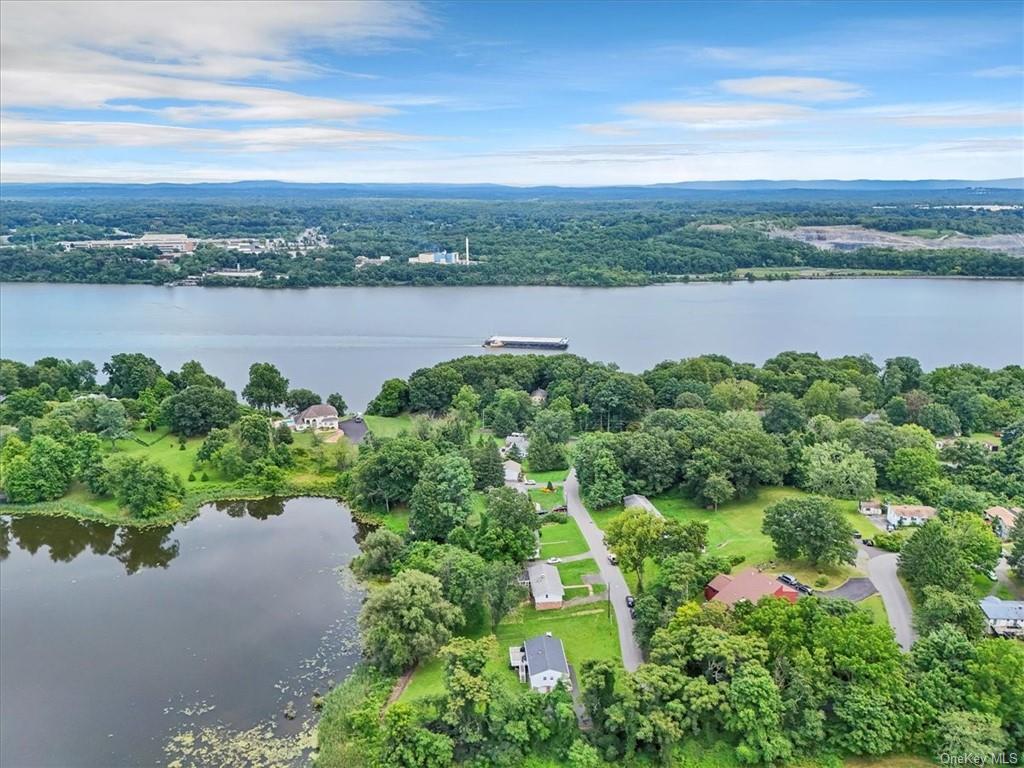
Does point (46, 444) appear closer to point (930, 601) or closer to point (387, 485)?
point (387, 485)

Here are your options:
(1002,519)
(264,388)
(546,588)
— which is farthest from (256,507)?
(1002,519)

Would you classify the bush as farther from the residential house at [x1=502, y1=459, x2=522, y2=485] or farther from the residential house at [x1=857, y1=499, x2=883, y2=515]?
the residential house at [x1=502, y1=459, x2=522, y2=485]

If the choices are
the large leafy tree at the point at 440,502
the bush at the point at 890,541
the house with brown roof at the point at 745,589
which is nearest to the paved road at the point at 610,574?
the house with brown roof at the point at 745,589

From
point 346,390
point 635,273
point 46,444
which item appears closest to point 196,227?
point 635,273

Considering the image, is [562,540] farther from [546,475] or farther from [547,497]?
[546,475]

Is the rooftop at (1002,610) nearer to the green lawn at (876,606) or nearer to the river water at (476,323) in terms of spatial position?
the green lawn at (876,606)

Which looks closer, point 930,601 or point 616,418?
point 930,601

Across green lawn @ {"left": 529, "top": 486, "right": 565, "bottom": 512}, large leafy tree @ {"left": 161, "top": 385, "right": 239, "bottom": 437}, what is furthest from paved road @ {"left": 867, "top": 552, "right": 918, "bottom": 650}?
large leafy tree @ {"left": 161, "top": 385, "right": 239, "bottom": 437}

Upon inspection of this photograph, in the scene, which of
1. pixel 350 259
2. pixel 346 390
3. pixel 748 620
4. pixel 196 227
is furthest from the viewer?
pixel 196 227
